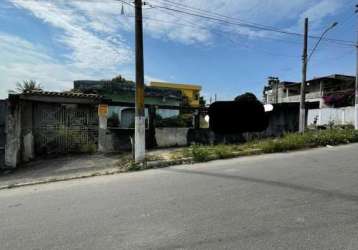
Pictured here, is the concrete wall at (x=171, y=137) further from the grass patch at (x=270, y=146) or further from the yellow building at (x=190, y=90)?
the yellow building at (x=190, y=90)

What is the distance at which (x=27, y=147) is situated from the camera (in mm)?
11570

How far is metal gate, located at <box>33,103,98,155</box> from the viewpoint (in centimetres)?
1215

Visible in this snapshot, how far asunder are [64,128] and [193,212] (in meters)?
9.05

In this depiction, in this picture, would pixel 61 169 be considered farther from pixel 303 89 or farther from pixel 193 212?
pixel 303 89

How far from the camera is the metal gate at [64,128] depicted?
12.1m

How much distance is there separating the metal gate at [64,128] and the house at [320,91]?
2890 centimetres

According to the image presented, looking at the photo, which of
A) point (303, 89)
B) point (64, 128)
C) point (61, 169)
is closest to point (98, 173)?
point (61, 169)

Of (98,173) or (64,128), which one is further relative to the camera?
(64,128)

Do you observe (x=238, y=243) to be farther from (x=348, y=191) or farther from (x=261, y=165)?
(x=261, y=165)

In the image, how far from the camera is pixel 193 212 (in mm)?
4816

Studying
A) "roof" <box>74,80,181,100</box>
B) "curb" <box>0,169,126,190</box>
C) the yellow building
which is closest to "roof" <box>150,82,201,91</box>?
the yellow building

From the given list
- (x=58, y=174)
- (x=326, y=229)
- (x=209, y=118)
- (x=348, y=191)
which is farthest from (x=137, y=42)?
(x=326, y=229)

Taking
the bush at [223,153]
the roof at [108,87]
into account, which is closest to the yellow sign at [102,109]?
the bush at [223,153]

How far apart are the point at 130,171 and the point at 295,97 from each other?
39.6 m
